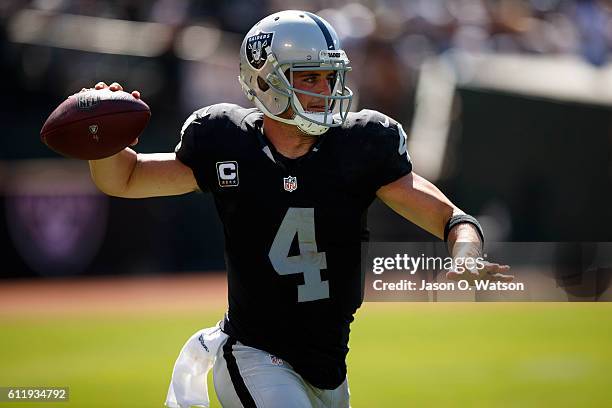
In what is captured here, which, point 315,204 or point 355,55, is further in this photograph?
point 355,55

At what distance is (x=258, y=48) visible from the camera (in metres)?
3.60

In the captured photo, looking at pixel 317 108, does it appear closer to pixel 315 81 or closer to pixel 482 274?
pixel 315 81

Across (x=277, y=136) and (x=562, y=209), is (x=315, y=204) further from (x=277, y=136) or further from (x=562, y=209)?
(x=562, y=209)

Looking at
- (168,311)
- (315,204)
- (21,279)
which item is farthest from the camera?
(21,279)

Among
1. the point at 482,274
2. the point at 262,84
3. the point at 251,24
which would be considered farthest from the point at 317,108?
the point at 251,24

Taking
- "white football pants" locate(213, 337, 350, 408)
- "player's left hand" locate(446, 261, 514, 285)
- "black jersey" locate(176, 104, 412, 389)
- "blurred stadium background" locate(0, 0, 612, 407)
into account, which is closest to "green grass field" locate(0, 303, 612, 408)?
"blurred stadium background" locate(0, 0, 612, 407)

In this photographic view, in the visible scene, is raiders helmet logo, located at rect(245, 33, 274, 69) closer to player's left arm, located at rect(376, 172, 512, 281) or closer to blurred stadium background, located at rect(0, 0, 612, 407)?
player's left arm, located at rect(376, 172, 512, 281)

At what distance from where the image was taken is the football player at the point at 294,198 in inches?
134

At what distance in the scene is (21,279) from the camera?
10.8 m

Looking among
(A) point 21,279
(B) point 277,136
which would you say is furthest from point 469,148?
(B) point 277,136

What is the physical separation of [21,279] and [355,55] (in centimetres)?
447

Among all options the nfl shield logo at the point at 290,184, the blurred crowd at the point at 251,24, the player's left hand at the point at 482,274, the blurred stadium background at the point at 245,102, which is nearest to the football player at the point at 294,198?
the nfl shield logo at the point at 290,184

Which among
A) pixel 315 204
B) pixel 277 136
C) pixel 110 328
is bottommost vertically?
pixel 110 328

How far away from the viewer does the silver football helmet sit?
345cm
